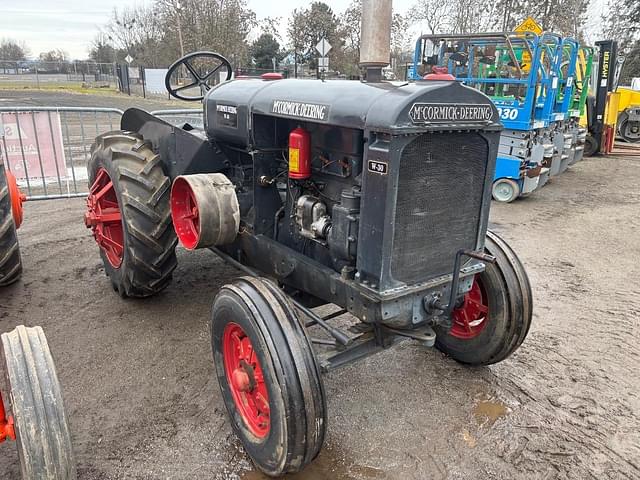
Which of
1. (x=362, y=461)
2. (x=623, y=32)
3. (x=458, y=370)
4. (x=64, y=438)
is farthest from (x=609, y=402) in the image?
(x=623, y=32)

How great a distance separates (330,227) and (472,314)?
1.23m

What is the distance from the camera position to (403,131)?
2092 mm

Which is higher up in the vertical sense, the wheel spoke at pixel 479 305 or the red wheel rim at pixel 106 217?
the red wheel rim at pixel 106 217

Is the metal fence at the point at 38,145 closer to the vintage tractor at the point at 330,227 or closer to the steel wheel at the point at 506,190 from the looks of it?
the vintage tractor at the point at 330,227

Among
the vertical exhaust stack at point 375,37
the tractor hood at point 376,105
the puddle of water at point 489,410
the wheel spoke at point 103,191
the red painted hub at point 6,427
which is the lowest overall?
the puddle of water at point 489,410

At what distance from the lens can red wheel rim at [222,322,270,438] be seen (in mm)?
2477

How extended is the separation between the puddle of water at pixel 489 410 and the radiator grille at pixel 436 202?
0.89 meters

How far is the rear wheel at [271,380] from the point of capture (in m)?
2.15

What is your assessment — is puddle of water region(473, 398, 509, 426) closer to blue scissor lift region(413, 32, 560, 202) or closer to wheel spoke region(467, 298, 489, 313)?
wheel spoke region(467, 298, 489, 313)

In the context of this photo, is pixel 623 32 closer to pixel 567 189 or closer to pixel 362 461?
pixel 567 189

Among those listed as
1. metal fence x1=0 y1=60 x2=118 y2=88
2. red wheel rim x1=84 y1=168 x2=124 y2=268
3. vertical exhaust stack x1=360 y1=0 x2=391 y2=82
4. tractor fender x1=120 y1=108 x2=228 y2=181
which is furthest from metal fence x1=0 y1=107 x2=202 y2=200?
metal fence x1=0 y1=60 x2=118 y2=88

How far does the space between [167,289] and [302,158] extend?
7.22 ft

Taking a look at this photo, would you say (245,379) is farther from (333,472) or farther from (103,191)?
(103,191)

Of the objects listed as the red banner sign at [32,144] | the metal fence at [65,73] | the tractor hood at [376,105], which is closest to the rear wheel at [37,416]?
the tractor hood at [376,105]
